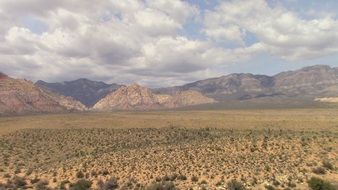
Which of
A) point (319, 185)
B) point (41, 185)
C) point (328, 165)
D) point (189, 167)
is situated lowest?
point (41, 185)

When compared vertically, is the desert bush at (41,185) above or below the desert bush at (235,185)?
below

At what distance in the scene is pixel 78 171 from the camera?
4369 centimetres

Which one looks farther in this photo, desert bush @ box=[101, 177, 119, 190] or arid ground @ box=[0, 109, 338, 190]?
arid ground @ box=[0, 109, 338, 190]

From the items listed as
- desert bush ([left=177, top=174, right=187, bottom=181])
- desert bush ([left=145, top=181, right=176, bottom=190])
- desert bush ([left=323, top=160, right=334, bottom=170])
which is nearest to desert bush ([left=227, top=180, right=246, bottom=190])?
desert bush ([left=145, top=181, right=176, bottom=190])

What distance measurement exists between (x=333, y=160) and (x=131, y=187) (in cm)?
1843

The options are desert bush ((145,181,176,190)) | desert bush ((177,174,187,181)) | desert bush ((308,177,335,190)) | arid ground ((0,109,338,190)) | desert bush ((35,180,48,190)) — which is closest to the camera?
desert bush ((308,177,335,190))

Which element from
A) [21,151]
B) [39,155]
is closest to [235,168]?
[39,155]

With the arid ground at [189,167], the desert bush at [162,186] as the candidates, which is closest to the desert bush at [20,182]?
the arid ground at [189,167]

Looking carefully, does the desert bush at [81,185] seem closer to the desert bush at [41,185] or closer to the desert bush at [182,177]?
the desert bush at [41,185]

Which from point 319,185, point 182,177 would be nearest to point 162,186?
point 182,177

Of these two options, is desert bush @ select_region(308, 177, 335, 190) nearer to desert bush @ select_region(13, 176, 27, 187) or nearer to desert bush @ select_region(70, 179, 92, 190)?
desert bush @ select_region(70, 179, 92, 190)

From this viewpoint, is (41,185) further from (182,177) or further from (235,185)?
(235,185)

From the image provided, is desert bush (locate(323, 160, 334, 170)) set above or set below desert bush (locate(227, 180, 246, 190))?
above

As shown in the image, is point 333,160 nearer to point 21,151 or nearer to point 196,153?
point 196,153
